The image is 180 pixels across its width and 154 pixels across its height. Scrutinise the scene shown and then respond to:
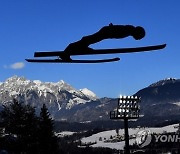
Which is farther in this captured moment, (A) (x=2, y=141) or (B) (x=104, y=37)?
(A) (x=2, y=141)

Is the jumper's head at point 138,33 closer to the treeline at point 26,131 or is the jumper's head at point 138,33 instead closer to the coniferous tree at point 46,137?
the treeline at point 26,131

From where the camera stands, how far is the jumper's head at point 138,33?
35.1 ft

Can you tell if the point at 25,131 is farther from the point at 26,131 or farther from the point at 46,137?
the point at 46,137

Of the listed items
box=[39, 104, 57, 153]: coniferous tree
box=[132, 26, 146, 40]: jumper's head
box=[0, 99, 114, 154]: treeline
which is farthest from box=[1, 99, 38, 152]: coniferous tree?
box=[132, 26, 146, 40]: jumper's head

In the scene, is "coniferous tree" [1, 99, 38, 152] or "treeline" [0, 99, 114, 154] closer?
"treeline" [0, 99, 114, 154]

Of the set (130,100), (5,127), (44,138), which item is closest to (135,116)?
(130,100)

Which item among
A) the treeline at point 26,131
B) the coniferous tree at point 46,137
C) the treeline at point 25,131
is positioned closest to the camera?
the treeline at point 26,131

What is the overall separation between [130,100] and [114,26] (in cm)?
5014

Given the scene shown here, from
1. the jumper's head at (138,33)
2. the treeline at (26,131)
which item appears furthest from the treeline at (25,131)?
the jumper's head at (138,33)

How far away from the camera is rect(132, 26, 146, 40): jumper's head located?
10695mm

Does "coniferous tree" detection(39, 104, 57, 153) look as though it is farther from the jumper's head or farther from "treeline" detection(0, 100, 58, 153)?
the jumper's head

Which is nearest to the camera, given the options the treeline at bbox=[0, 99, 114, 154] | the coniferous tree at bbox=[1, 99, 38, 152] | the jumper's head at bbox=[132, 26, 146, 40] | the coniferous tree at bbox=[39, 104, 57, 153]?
the jumper's head at bbox=[132, 26, 146, 40]

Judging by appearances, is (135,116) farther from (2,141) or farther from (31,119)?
(2,141)

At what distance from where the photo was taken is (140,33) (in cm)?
1073
